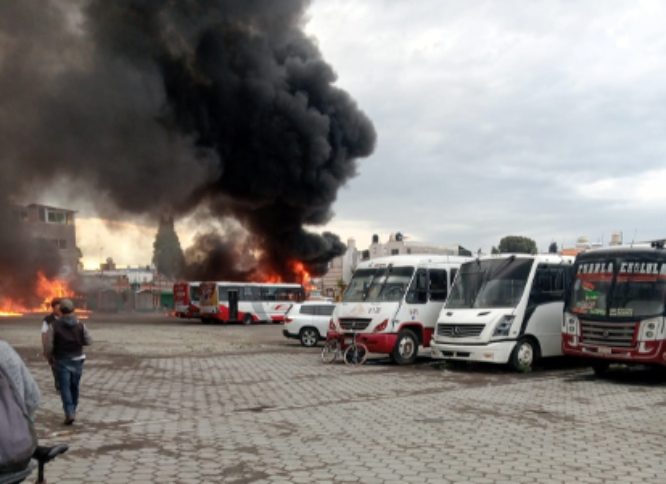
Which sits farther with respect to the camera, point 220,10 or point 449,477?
point 220,10

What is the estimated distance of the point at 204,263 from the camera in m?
51.7

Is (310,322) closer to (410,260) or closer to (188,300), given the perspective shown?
(410,260)

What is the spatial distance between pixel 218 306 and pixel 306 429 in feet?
98.1

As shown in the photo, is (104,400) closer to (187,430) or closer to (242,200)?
(187,430)

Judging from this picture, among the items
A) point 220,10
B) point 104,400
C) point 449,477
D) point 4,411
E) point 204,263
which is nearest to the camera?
point 4,411

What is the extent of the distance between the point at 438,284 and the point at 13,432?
529 inches

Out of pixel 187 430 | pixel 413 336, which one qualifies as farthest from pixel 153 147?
pixel 187 430

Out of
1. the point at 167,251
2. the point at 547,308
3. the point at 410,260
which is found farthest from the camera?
the point at 167,251

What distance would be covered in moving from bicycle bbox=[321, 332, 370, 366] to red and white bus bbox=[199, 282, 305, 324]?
72.3 ft

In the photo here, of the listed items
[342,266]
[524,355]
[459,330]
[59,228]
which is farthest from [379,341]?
[342,266]

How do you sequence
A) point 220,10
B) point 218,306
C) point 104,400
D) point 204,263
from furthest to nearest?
point 204,263 < point 220,10 < point 218,306 < point 104,400

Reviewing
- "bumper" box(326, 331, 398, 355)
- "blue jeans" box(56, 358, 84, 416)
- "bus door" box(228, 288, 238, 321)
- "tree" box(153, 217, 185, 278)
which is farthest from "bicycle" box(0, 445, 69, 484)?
"tree" box(153, 217, 185, 278)

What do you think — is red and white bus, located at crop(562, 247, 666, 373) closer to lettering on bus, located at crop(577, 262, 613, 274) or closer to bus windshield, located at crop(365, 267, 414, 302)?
lettering on bus, located at crop(577, 262, 613, 274)

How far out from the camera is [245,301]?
37594mm
